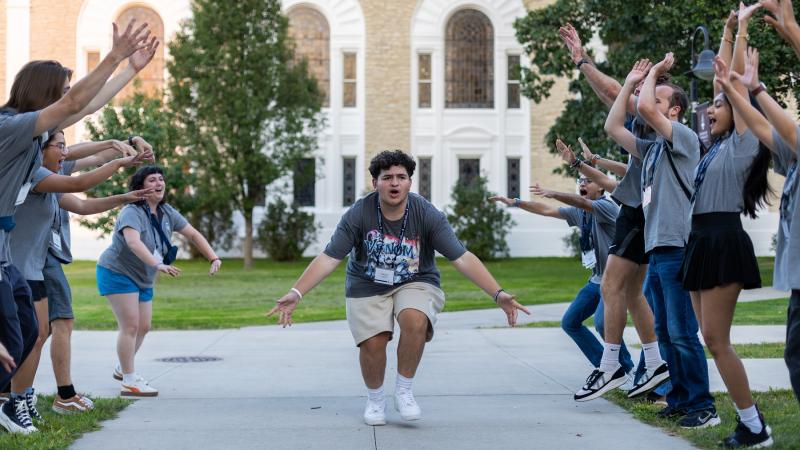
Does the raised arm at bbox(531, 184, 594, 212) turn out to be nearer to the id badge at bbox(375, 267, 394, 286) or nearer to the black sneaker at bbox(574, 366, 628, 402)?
the black sneaker at bbox(574, 366, 628, 402)

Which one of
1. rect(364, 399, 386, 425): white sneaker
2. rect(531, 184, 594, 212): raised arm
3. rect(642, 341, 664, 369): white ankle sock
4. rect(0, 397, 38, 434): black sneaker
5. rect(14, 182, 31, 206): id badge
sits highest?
rect(14, 182, 31, 206): id badge

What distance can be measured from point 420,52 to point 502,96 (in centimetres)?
394

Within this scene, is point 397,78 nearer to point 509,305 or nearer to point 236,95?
point 236,95

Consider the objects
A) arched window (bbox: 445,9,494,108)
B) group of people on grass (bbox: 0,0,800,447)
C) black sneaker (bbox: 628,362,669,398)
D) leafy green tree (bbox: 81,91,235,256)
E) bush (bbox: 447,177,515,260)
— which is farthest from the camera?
arched window (bbox: 445,9,494,108)

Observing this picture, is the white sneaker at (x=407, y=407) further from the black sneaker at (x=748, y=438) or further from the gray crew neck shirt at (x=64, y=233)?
the gray crew neck shirt at (x=64, y=233)

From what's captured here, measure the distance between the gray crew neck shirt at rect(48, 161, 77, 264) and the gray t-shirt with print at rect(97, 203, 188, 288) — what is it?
0.79 m

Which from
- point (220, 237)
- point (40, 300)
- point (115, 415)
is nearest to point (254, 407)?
point (115, 415)

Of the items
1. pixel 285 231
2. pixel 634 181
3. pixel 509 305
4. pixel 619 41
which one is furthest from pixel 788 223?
pixel 285 231

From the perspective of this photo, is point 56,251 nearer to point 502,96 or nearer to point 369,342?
point 369,342

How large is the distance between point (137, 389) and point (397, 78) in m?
35.6

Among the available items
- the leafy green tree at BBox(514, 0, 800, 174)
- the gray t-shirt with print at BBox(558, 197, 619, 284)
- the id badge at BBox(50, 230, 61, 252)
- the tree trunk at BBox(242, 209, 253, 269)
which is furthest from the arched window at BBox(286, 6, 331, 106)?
the id badge at BBox(50, 230, 61, 252)

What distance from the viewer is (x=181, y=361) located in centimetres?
1093

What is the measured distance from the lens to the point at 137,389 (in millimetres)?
8422

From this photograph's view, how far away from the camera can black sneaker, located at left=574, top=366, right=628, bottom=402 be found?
7445 millimetres
